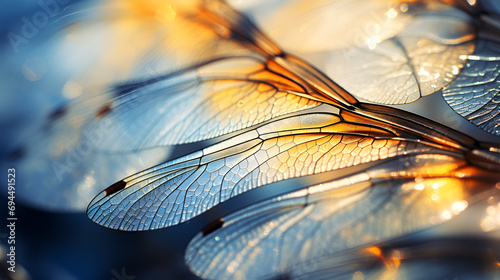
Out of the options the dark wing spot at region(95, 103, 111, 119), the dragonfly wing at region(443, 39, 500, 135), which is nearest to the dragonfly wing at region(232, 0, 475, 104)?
the dragonfly wing at region(443, 39, 500, 135)

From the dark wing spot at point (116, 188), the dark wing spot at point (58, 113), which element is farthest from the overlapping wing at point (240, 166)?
the dark wing spot at point (58, 113)

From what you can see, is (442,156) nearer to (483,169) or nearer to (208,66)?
(483,169)

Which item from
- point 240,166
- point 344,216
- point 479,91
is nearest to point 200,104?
point 240,166

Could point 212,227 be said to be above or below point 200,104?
below

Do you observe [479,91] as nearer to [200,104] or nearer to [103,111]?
[200,104]

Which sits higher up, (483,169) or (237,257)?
(483,169)

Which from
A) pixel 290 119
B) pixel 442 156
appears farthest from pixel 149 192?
pixel 442 156
